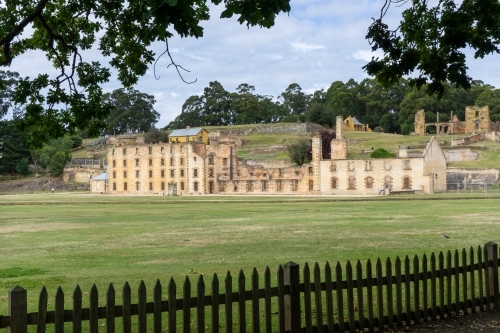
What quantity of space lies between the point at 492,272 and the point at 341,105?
434 feet

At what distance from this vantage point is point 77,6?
975 cm

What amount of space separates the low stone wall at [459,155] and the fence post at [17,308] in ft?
289

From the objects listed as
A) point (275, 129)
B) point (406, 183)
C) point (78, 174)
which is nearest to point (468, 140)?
point (406, 183)

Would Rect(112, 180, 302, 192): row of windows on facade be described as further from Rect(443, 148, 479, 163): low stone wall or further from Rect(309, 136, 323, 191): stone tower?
Rect(443, 148, 479, 163): low stone wall

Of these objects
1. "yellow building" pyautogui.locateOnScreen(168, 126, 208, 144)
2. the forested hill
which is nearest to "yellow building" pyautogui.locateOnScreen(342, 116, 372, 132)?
the forested hill

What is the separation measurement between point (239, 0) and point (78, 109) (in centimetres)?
572

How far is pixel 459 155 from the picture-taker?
3509 inches

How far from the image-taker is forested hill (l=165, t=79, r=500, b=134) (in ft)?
404

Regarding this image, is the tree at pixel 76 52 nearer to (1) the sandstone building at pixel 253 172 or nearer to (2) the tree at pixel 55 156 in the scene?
(1) the sandstone building at pixel 253 172

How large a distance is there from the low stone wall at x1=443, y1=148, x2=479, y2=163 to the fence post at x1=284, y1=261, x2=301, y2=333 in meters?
85.9

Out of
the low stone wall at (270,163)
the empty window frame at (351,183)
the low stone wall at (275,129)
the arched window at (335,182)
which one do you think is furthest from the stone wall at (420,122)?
the empty window frame at (351,183)

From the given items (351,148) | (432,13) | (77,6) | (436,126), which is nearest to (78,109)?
(77,6)

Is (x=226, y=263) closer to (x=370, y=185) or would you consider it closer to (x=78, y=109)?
(x=78, y=109)

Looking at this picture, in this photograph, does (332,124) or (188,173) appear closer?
(188,173)
